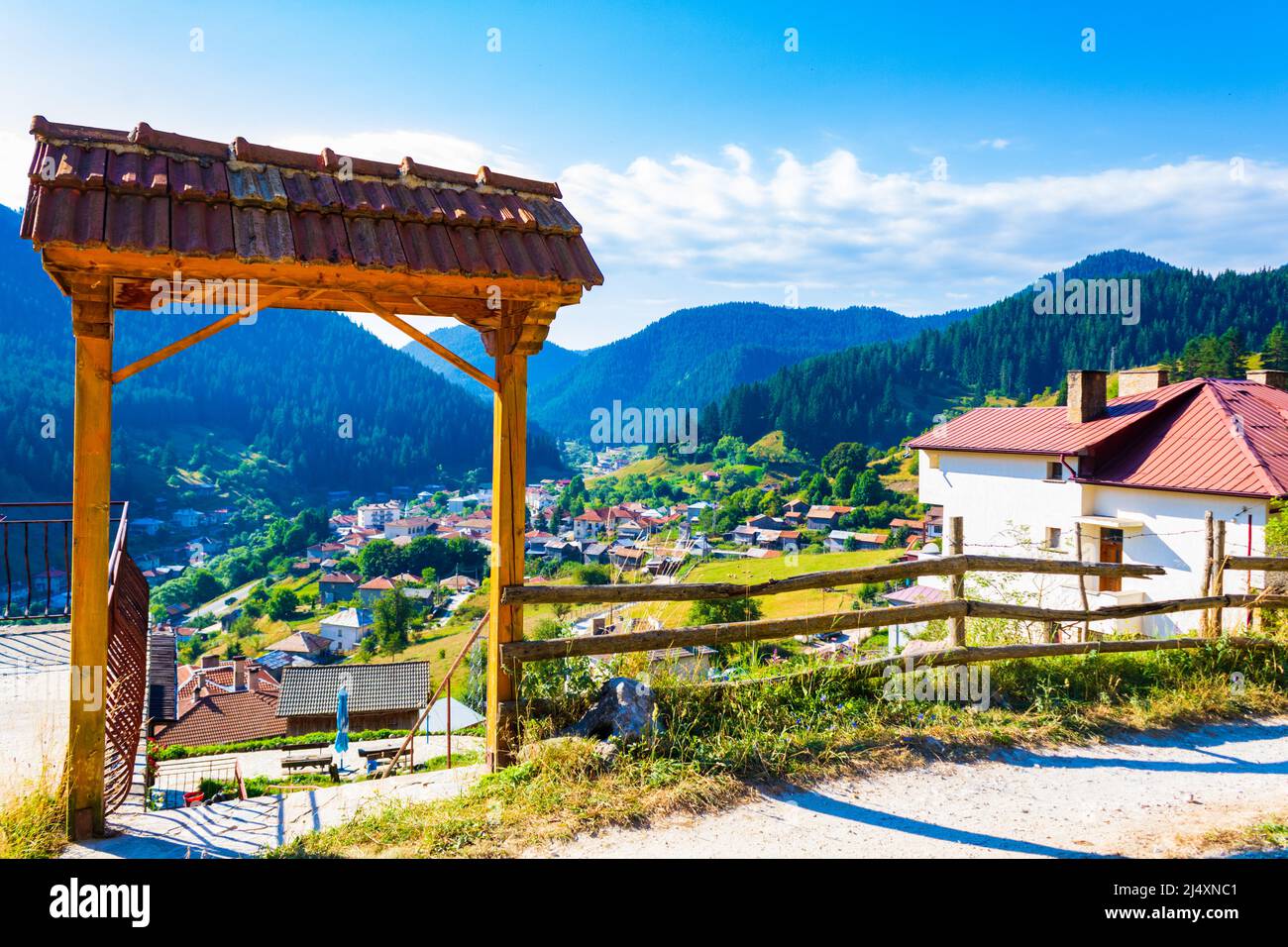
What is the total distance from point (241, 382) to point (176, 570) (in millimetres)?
66195

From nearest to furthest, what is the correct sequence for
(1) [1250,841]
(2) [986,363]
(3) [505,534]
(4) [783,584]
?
(1) [1250,841] → (3) [505,534] → (4) [783,584] → (2) [986,363]

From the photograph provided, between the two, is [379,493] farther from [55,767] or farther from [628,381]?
[55,767]

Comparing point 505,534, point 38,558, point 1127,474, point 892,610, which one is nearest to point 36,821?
point 505,534

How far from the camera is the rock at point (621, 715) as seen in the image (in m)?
5.12

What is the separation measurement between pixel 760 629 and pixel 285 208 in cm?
425

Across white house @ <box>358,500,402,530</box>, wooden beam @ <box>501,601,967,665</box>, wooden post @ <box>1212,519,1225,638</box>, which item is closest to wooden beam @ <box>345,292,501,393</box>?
wooden beam @ <box>501,601,967,665</box>

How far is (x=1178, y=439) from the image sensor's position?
2211cm

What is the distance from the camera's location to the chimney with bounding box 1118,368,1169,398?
86.2 feet

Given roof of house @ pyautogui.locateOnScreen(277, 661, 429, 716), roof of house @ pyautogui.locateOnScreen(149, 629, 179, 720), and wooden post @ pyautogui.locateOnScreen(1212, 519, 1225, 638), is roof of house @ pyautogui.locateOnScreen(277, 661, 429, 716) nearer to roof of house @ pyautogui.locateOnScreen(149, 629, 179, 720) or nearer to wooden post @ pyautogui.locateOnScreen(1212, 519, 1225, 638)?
roof of house @ pyautogui.locateOnScreen(149, 629, 179, 720)

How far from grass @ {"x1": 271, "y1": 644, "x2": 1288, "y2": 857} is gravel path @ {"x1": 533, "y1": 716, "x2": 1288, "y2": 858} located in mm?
212

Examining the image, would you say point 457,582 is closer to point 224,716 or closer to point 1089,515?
point 224,716

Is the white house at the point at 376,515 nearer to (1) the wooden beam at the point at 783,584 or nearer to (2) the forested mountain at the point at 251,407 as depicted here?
(2) the forested mountain at the point at 251,407

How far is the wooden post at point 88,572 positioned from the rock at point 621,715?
9.09ft

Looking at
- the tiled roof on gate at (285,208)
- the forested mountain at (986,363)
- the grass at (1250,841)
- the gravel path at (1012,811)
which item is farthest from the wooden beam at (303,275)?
the forested mountain at (986,363)
